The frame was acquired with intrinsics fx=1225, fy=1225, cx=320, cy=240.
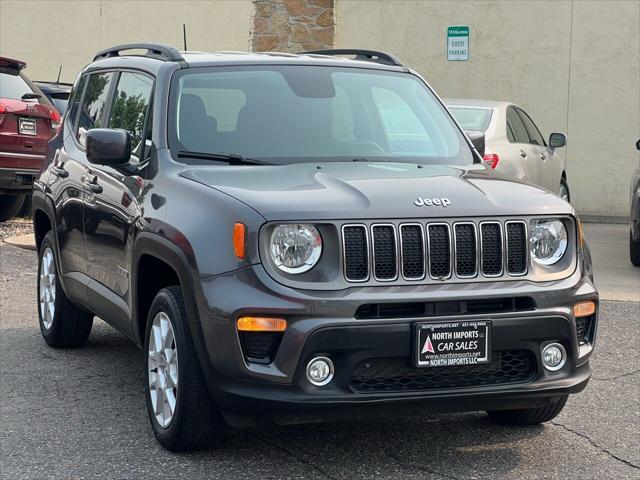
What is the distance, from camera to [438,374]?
5004mm

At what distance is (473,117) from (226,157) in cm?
686

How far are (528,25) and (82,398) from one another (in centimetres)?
1260

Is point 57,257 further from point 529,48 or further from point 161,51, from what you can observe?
point 529,48

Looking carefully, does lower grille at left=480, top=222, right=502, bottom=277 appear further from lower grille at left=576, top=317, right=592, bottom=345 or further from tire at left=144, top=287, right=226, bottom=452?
tire at left=144, top=287, right=226, bottom=452

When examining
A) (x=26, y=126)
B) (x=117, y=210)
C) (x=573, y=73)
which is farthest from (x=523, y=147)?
(x=117, y=210)

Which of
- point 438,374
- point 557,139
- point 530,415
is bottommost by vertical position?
point 530,415

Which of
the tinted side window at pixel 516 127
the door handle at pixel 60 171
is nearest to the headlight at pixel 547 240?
the door handle at pixel 60 171

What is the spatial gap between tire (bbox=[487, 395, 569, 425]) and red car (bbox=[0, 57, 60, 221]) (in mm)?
8533

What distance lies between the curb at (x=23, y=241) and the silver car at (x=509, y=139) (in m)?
4.45

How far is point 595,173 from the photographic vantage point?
17.7 metres

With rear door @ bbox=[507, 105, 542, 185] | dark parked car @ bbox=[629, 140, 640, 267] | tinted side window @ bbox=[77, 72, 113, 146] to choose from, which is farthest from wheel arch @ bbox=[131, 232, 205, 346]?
rear door @ bbox=[507, 105, 542, 185]

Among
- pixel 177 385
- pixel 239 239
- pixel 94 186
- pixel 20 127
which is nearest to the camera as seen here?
pixel 239 239

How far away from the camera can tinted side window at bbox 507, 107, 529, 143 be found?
1277 cm

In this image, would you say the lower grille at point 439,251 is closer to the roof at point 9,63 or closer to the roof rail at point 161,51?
the roof rail at point 161,51
